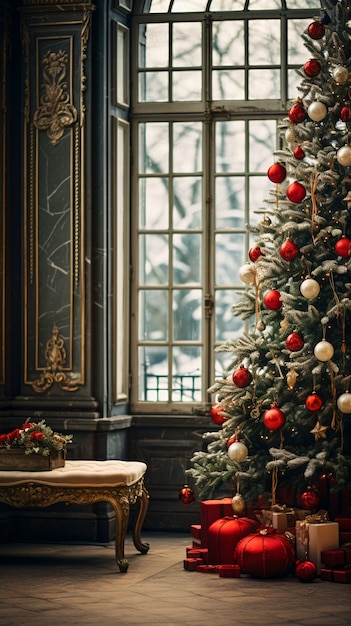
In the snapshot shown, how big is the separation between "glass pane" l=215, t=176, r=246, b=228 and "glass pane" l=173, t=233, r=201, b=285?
20 cm

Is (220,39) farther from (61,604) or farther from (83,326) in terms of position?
(61,604)

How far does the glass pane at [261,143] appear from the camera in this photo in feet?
26.6

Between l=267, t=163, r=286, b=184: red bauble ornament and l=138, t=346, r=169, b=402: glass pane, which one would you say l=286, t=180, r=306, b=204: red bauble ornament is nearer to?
l=267, t=163, r=286, b=184: red bauble ornament

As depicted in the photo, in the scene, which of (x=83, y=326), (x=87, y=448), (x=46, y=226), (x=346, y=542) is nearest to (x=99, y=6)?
(x=46, y=226)

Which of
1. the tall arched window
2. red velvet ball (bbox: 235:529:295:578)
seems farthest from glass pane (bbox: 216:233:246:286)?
red velvet ball (bbox: 235:529:295:578)

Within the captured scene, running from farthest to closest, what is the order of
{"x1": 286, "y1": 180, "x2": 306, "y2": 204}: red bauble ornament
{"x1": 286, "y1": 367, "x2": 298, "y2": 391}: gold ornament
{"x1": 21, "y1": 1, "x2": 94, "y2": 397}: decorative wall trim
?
1. {"x1": 21, "y1": 1, "x2": 94, "y2": 397}: decorative wall trim
2. {"x1": 286, "y1": 180, "x2": 306, "y2": 204}: red bauble ornament
3. {"x1": 286, "y1": 367, "x2": 298, "y2": 391}: gold ornament

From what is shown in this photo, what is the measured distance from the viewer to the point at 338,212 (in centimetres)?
678

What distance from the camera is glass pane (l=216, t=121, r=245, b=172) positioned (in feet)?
26.7

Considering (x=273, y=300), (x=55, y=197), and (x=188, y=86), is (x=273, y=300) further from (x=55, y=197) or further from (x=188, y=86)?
(x=188, y=86)

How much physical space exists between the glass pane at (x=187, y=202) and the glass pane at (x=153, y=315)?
0.48m

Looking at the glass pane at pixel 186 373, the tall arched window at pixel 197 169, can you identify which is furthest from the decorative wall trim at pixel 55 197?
the glass pane at pixel 186 373

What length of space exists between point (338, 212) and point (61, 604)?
257 centimetres

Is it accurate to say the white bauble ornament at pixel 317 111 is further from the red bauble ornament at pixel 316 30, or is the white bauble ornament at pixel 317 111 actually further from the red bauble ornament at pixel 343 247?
the red bauble ornament at pixel 343 247

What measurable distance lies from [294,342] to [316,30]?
5.72 ft
